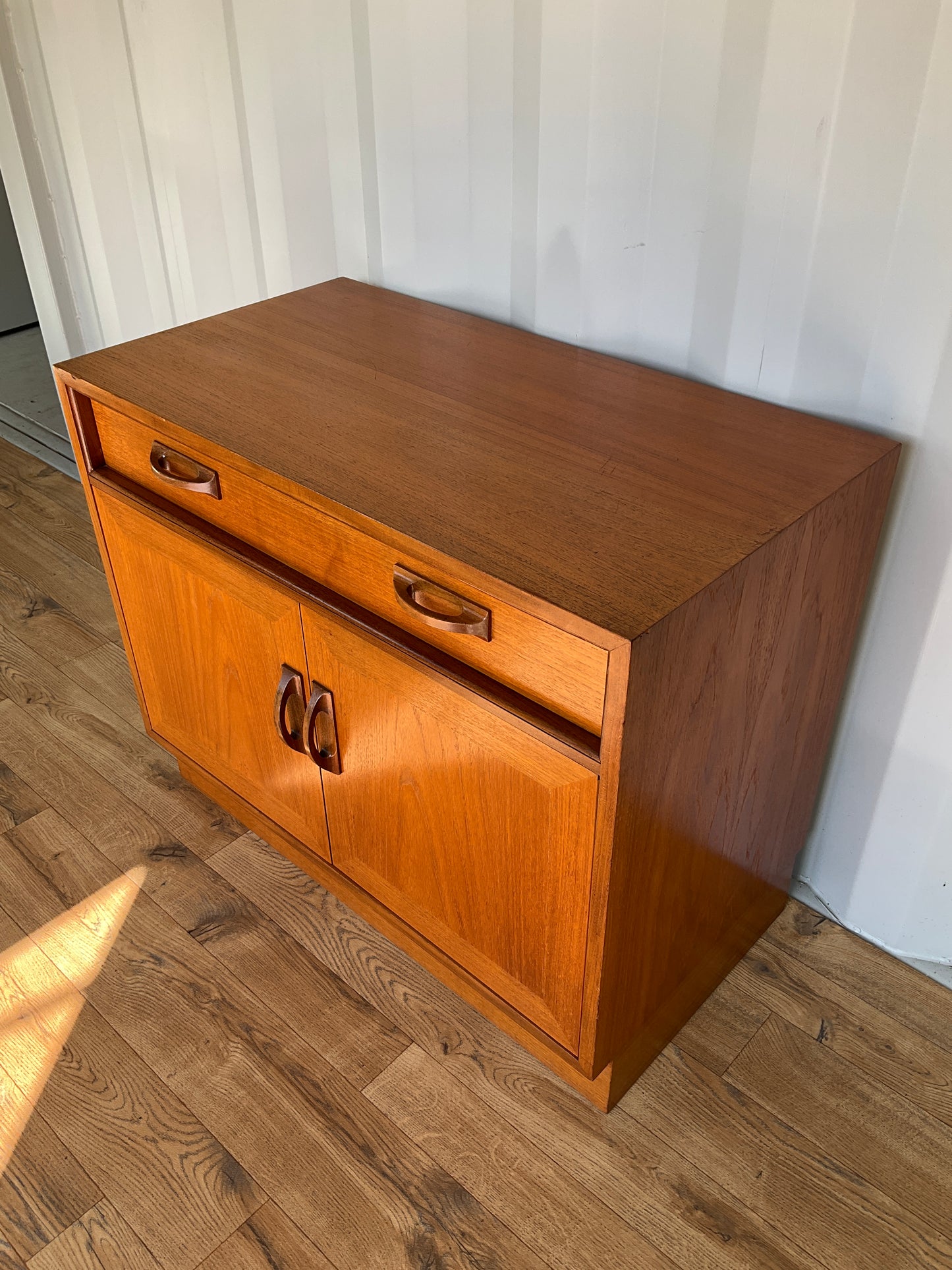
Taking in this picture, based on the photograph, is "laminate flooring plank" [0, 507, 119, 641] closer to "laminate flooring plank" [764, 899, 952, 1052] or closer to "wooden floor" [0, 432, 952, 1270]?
"wooden floor" [0, 432, 952, 1270]

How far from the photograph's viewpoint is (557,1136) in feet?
4.22

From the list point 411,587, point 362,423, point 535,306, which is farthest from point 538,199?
point 411,587

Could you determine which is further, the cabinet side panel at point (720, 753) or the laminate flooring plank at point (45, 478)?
the laminate flooring plank at point (45, 478)

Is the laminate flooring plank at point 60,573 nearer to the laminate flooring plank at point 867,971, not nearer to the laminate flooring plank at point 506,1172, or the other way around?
the laminate flooring plank at point 506,1172

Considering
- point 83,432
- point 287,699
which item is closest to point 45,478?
point 83,432

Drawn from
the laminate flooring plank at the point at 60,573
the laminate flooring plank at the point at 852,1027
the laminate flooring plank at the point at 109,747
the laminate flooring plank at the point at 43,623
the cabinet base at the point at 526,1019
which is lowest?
the laminate flooring plank at the point at 109,747

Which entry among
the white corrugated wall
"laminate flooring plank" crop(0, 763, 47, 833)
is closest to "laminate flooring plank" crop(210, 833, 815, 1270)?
"laminate flooring plank" crop(0, 763, 47, 833)

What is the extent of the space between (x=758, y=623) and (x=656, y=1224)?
2.42 ft

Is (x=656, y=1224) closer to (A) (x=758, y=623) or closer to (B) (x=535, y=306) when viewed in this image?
(A) (x=758, y=623)

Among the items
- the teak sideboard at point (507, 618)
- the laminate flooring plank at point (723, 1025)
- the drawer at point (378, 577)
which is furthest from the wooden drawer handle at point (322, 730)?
the laminate flooring plank at point (723, 1025)

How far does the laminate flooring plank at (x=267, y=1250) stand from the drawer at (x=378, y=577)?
73cm

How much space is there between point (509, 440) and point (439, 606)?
231mm

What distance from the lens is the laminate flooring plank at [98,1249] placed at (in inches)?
46.1

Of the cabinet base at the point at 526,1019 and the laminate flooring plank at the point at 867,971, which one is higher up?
the cabinet base at the point at 526,1019
